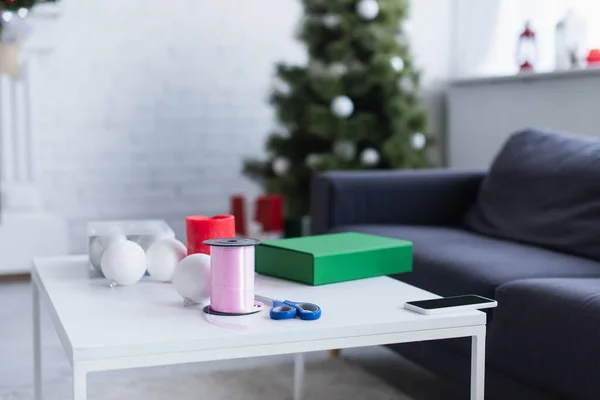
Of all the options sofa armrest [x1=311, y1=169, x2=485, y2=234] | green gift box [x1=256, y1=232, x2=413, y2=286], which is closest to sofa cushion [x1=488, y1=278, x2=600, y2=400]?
green gift box [x1=256, y1=232, x2=413, y2=286]

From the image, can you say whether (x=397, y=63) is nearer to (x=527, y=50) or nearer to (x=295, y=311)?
(x=527, y=50)

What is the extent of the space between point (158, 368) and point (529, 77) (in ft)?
7.01

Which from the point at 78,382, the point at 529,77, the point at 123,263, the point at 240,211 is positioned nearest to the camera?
the point at 78,382

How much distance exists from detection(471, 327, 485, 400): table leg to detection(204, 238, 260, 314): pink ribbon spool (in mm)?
372

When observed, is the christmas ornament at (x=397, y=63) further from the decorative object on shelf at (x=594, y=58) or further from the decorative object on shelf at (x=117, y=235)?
the decorative object on shelf at (x=117, y=235)

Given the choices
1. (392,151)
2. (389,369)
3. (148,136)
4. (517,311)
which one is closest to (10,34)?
(148,136)

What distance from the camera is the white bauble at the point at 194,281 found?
1542 mm

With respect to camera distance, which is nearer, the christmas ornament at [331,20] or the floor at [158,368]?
the floor at [158,368]

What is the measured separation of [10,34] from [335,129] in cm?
143

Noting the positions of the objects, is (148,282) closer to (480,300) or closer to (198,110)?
(480,300)

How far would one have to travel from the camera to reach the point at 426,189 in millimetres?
2928

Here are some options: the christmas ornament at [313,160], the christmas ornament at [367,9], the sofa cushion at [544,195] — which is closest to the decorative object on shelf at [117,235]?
the sofa cushion at [544,195]

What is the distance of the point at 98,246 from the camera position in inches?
71.6

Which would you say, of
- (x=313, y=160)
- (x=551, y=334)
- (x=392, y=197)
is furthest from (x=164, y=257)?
(x=313, y=160)
